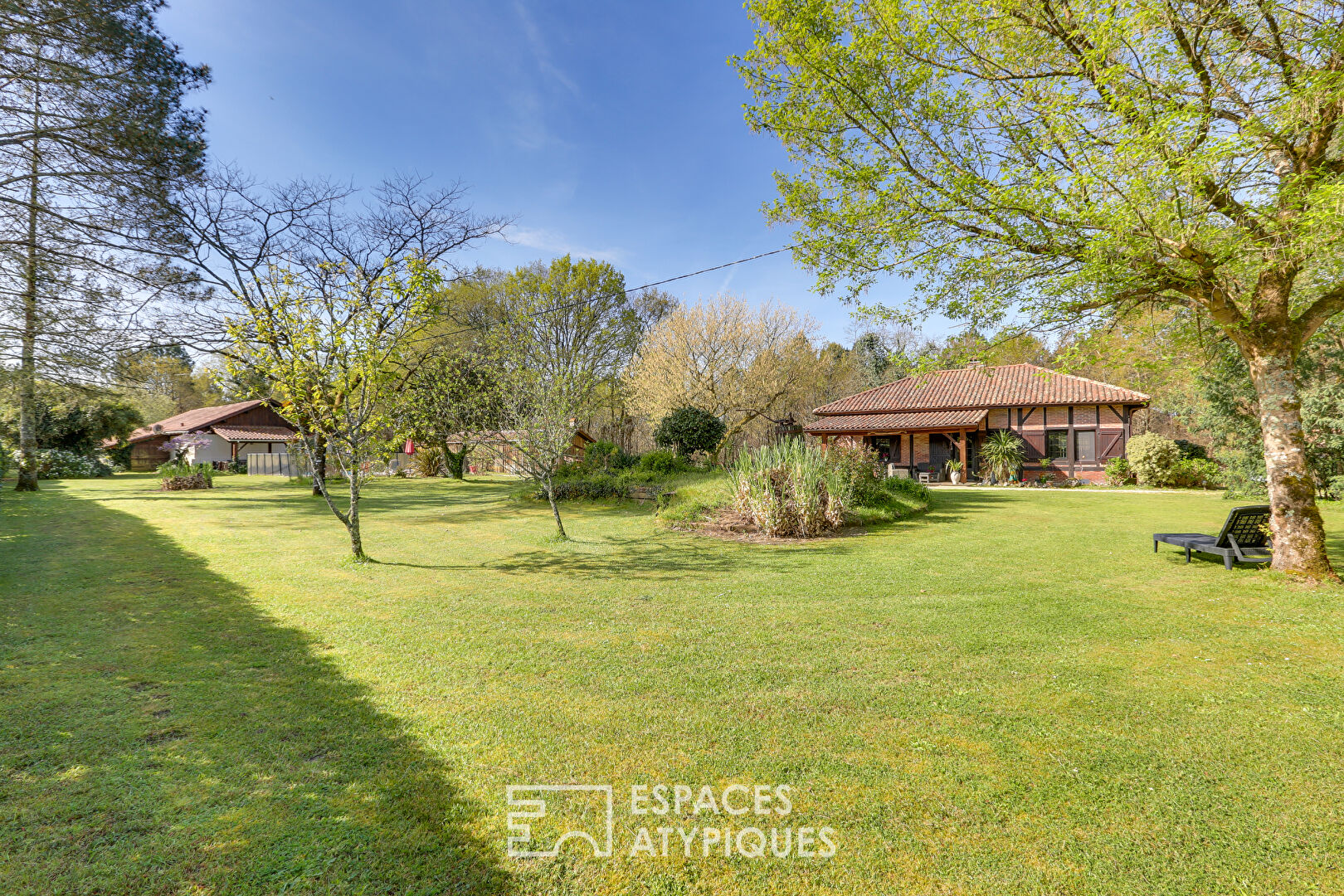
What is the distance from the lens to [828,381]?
98.2 ft

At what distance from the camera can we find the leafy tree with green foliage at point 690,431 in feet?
58.0

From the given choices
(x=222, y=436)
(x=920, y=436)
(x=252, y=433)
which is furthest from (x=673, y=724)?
(x=252, y=433)

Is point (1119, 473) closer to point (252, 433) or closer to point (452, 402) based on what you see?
point (452, 402)

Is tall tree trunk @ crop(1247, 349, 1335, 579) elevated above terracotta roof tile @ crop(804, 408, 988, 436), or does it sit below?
below

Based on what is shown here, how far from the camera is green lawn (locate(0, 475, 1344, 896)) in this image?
2029mm

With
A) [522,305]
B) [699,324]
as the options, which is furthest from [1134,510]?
[522,305]

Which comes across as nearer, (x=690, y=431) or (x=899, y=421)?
(x=690, y=431)

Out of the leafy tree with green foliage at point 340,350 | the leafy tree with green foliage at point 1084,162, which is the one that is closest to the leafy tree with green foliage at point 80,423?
the leafy tree with green foliage at point 340,350

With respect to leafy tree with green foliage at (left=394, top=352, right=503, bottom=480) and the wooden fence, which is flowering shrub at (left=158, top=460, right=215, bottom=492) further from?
the wooden fence

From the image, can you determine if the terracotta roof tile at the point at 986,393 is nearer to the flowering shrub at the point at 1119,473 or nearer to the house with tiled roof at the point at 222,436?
the flowering shrub at the point at 1119,473

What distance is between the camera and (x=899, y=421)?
2398 cm

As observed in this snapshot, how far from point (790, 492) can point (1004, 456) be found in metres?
16.5

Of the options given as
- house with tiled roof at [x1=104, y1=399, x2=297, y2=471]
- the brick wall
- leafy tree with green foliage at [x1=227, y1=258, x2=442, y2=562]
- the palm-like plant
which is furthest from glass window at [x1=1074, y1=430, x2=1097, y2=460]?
house with tiled roof at [x1=104, y1=399, x2=297, y2=471]

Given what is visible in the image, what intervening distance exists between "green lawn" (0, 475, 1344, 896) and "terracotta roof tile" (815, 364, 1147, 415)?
17.8 meters
